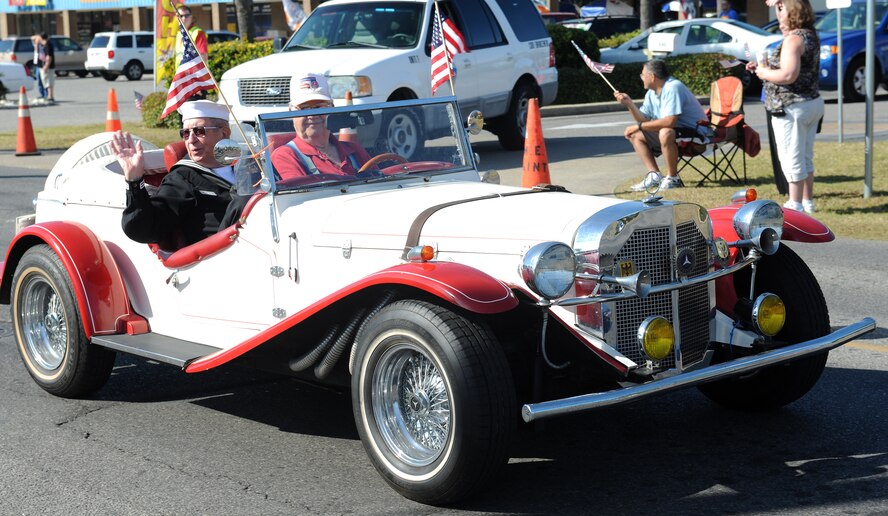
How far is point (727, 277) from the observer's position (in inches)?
198

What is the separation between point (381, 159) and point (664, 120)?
22.4 ft

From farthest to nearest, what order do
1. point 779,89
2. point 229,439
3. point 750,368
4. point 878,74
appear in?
point 878,74 → point 779,89 → point 229,439 → point 750,368

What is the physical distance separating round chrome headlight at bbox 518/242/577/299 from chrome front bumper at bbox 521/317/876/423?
1.34ft

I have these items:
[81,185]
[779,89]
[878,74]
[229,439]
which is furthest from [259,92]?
[878,74]

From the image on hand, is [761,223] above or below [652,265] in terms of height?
above

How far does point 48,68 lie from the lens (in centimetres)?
2889

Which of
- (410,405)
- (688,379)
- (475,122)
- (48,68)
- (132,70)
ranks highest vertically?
(132,70)

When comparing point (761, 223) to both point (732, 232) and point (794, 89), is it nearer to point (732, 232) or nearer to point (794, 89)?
point (732, 232)

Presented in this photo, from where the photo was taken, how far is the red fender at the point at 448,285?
4031mm

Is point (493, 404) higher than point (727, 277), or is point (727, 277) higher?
point (727, 277)

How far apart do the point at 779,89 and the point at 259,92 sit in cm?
637

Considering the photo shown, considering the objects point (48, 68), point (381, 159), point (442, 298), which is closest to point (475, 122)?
point (381, 159)

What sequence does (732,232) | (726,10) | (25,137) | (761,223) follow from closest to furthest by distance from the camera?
(761,223) → (732,232) → (25,137) → (726,10)

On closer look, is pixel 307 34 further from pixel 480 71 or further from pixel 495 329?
pixel 495 329
